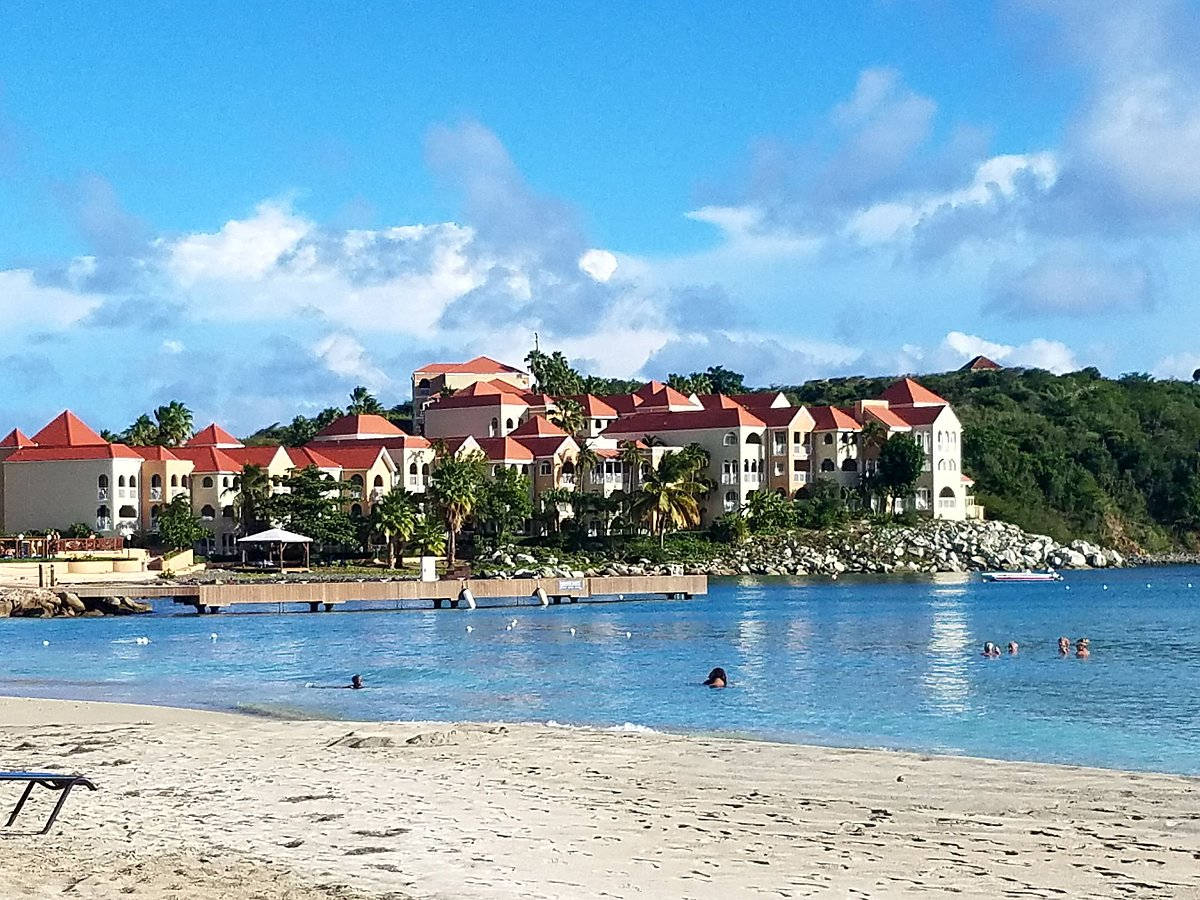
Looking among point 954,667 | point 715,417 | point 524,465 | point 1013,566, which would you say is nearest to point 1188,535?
point 1013,566

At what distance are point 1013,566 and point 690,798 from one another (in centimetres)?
9398

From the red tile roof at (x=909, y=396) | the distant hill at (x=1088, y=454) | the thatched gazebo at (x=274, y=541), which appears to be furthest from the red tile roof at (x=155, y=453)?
the distant hill at (x=1088, y=454)

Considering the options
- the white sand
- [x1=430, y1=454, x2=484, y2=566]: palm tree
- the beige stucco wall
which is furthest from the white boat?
the white sand

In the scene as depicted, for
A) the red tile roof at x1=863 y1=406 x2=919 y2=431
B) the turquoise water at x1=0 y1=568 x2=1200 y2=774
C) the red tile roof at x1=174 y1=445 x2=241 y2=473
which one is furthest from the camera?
the red tile roof at x1=863 y1=406 x2=919 y2=431

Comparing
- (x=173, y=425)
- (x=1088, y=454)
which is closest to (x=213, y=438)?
(x=173, y=425)

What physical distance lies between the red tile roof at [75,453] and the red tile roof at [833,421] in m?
44.4

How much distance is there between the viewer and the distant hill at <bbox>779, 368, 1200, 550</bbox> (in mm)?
124688

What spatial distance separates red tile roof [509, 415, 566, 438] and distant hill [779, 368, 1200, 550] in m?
33.6

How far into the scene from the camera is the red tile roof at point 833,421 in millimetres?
108062

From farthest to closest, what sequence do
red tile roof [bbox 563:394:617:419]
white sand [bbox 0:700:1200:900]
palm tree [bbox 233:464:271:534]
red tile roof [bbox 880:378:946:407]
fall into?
red tile roof [bbox 563:394:617:419], red tile roof [bbox 880:378:946:407], palm tree [bbox 233:464:271:534], white sand [bbox 0:700:1200:900]

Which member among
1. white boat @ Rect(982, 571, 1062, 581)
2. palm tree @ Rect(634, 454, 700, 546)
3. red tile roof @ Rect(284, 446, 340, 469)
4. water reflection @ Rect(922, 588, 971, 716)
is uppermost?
red tile roof @ Rect(284, 446, 340, 469)

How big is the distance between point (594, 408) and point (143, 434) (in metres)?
32.5

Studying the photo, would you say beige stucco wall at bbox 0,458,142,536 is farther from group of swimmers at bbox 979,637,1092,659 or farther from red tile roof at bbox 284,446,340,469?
group of swimmers at bbox 979,637,1092,659

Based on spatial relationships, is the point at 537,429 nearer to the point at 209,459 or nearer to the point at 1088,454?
the point at 209,459
